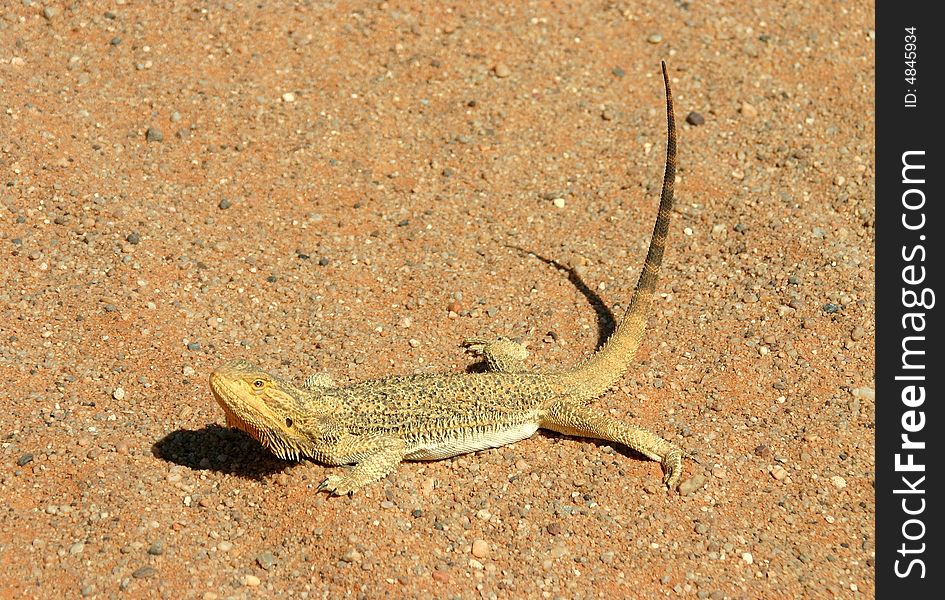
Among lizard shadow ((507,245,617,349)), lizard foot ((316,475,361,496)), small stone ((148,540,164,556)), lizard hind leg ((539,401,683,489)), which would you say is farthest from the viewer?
lizard shadow ((507,245,617,349))

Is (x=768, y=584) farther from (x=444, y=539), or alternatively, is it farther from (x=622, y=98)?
(x=622, y=98)

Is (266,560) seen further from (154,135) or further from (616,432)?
(154,135)

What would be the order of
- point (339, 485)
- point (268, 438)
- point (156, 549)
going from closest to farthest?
1. point (156, 549)
2. point (268, 438)
3. point (339, 485)

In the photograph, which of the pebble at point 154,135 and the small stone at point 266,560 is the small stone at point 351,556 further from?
the pebble at point 154,135

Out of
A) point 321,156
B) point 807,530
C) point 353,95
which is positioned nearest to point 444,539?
point 807,530

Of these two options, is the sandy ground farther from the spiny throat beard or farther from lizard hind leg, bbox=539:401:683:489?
the spiny throat beard

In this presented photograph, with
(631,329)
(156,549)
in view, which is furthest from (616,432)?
(156,549)

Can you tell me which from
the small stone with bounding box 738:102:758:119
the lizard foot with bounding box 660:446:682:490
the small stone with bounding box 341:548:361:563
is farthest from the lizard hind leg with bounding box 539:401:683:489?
the small stone with bounding box 738:102:758:119
